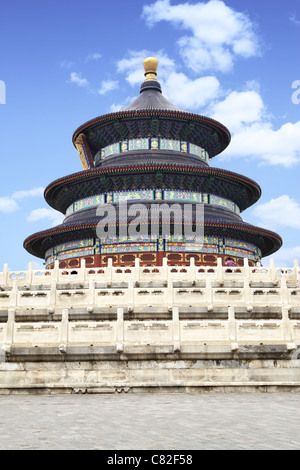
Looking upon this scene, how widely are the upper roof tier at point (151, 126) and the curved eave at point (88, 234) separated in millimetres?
8918

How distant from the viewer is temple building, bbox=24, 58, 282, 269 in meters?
33.5

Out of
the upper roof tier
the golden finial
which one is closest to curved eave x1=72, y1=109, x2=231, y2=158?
the upper roof tier

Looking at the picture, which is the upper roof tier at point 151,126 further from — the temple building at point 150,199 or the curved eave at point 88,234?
the curved eave at point 88,234

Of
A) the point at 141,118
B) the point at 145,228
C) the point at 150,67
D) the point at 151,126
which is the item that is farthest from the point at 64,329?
the point at 150,67

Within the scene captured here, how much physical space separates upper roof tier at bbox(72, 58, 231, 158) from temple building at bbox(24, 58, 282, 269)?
7cm

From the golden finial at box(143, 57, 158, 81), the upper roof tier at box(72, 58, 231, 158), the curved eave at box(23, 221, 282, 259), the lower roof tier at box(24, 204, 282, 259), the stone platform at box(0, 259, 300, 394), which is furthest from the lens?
the golden finial at box(143, 57, 158, 81)

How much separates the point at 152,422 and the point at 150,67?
4064 centimetres

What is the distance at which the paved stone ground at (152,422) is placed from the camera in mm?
6098

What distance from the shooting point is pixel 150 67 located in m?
44.8

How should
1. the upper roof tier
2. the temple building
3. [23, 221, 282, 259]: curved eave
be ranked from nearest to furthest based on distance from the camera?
1. the temple building
2. [23, 221, 282, 259]: curved eave
3. the upper roof tier

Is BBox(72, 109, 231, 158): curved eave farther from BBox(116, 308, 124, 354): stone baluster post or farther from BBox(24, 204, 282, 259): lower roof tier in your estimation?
BBox(116, 308, 124, 354): stone baluster post

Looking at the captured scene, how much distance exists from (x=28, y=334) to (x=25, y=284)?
8.10m

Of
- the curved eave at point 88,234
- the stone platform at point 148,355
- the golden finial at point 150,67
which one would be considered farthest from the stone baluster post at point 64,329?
the golden finial at point 150,67

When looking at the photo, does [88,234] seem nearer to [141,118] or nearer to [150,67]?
[141,118]
